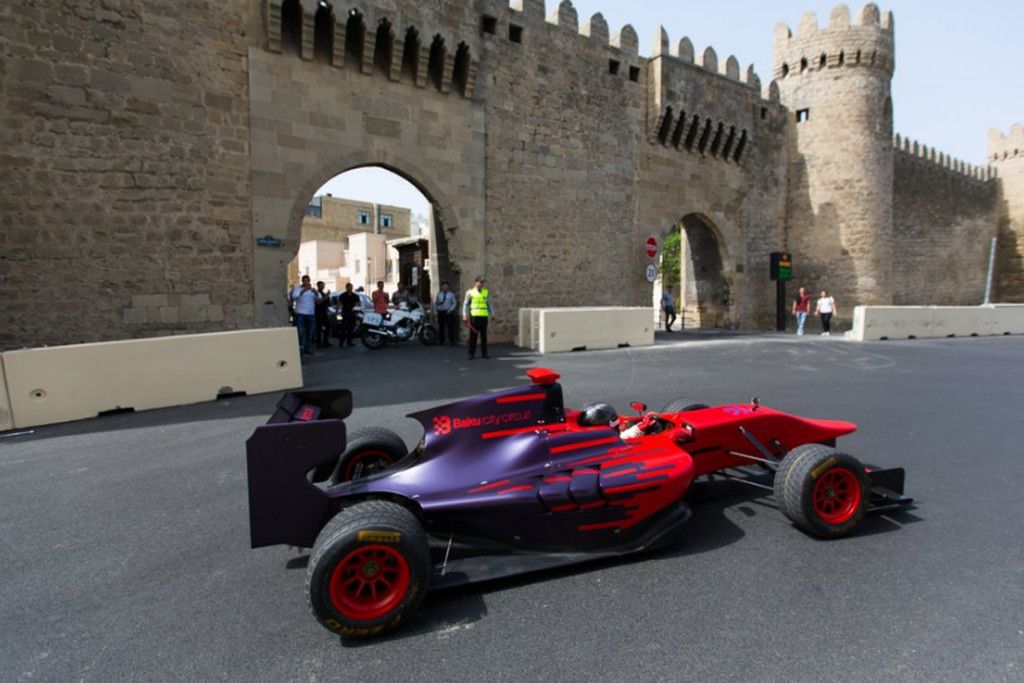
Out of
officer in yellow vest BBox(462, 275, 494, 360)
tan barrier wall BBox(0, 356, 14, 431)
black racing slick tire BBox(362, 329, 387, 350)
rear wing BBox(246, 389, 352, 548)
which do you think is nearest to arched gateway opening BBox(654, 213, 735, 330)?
black racing slick tire BBox(362, 329, 387, 350)

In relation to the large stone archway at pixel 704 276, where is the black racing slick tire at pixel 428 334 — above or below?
below

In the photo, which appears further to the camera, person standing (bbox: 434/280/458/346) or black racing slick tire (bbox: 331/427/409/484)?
person standing (bbox: 434/280/458/346)

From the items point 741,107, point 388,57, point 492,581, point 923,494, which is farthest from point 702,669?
point 741,107

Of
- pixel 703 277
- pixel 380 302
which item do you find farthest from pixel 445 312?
pixel 703 277

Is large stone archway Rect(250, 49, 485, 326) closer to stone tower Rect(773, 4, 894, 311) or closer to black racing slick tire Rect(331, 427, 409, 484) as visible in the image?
black racing slick tire Rect(331, 427, 409, 484)

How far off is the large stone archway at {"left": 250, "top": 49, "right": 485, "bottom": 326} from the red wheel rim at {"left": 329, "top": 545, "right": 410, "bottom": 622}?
10.0 m

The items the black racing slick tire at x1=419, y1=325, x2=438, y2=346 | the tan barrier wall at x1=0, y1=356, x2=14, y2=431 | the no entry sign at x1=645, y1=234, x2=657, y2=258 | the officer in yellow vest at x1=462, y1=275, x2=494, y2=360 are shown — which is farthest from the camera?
the no entry sign at x1=645, y1=234, x2=657, y2=258

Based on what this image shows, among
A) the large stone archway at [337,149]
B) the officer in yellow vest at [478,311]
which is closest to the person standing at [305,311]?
the large stone archway at [337,149]

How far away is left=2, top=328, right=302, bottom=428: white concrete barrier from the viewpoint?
6.34 metres

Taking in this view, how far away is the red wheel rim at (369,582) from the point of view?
7.43 ft

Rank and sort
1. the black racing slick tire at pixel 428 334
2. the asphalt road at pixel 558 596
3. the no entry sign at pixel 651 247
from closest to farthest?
the asphalt road at pixel 558 596 < the black racing slick tire at pixel 428 334 < the no entry sign at pixel 651 247

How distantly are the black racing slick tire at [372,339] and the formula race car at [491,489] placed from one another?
10484mm

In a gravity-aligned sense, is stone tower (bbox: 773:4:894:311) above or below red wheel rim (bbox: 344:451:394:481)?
above

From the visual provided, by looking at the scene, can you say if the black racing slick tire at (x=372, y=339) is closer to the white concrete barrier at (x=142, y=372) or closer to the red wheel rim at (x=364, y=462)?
the white concrete barrier at (x=142, y=372)
